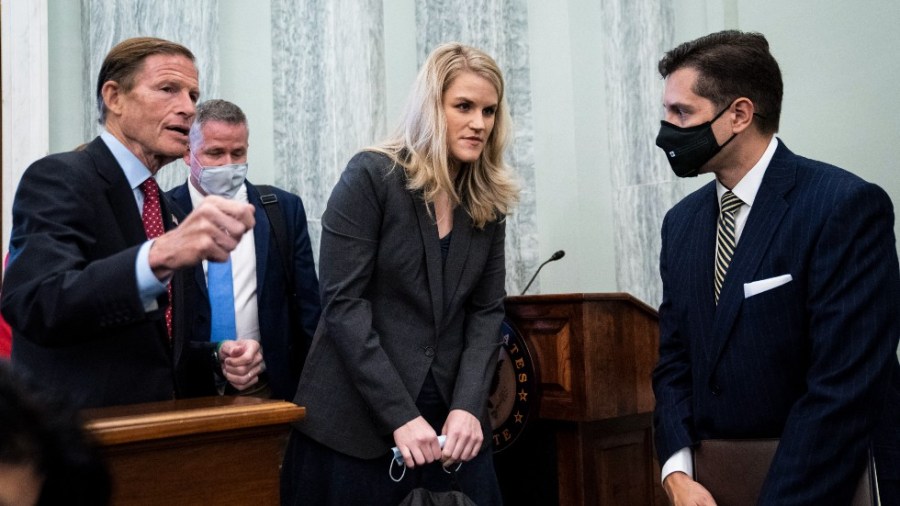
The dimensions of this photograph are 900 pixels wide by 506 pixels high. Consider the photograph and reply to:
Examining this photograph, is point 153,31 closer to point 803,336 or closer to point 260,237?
point 260,237

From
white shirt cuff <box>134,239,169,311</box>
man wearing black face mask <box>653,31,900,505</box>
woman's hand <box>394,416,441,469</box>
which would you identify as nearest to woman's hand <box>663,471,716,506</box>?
man wearing black face mask <box>653,31,900,505</box>

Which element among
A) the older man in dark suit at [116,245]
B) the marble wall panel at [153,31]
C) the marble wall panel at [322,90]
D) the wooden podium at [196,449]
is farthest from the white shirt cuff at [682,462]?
the marble wall panel at [322,90]

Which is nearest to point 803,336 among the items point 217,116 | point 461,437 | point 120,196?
point 461,437

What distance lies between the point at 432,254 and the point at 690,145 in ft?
2.50

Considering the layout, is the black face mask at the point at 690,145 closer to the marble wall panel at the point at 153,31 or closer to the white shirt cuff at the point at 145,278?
the white shirt cuff at the point at 145,278

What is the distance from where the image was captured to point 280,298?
354 cm

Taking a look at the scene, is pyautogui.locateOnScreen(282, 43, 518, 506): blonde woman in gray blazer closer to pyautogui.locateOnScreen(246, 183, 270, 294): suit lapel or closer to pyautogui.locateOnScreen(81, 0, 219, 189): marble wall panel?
pyautogui.locateOnScreen(246, 183, 270, 294): suit lapel

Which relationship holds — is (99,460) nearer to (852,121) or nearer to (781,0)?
(852,121)

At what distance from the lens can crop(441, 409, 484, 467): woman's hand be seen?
2404 millimetres

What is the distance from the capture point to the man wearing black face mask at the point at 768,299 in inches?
82.4

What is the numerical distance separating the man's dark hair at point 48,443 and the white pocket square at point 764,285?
1781 mm

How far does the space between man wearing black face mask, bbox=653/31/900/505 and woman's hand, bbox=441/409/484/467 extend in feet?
1.64

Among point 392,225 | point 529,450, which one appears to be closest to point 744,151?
point 392,225

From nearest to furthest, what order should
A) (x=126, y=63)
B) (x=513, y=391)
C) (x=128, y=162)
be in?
(x=128, y=162), (x=126, y=63), (x=513, y=391)
